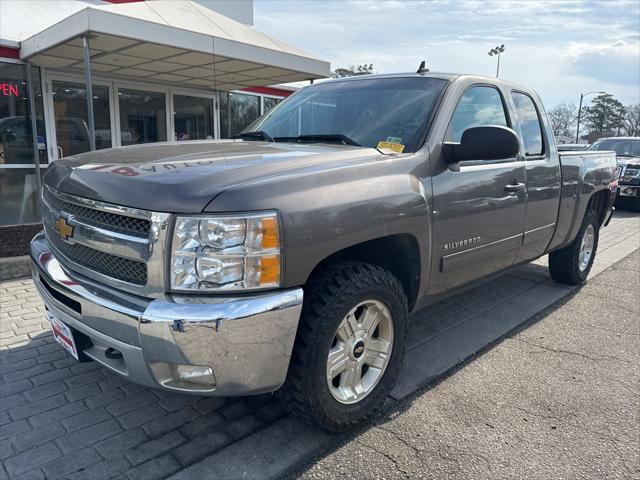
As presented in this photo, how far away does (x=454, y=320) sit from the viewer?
4.32 metres

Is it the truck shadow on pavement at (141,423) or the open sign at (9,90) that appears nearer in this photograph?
the truck shadow on pavement at (141,423)

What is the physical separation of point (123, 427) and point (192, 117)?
987cm

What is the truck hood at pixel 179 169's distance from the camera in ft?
6.86

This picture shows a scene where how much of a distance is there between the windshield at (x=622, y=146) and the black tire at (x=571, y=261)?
9.38 metres

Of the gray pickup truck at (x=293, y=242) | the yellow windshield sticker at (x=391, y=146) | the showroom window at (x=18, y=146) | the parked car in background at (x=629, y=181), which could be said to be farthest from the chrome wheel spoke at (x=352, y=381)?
the parked car in background at (x=629, y=181)

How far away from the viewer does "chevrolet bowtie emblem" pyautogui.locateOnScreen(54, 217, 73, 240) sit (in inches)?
100

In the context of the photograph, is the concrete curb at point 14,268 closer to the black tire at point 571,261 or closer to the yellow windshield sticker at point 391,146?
the yellow windshield sticker at point 391,146

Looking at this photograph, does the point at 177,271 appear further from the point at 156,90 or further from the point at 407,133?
the point at 156,90

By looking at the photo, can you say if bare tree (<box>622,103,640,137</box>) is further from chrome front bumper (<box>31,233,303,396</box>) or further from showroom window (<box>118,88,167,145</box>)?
chrome front bumper (<box>31,233,303,396</box>)

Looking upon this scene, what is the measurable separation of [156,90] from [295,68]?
11.7ft

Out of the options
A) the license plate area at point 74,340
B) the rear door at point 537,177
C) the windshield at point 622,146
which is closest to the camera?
the license plate area at point 74,340

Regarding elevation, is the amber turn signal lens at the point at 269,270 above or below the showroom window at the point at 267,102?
below

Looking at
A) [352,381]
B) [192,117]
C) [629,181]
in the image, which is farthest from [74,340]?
[629,181]

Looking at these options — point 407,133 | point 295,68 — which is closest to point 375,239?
point 407,133
